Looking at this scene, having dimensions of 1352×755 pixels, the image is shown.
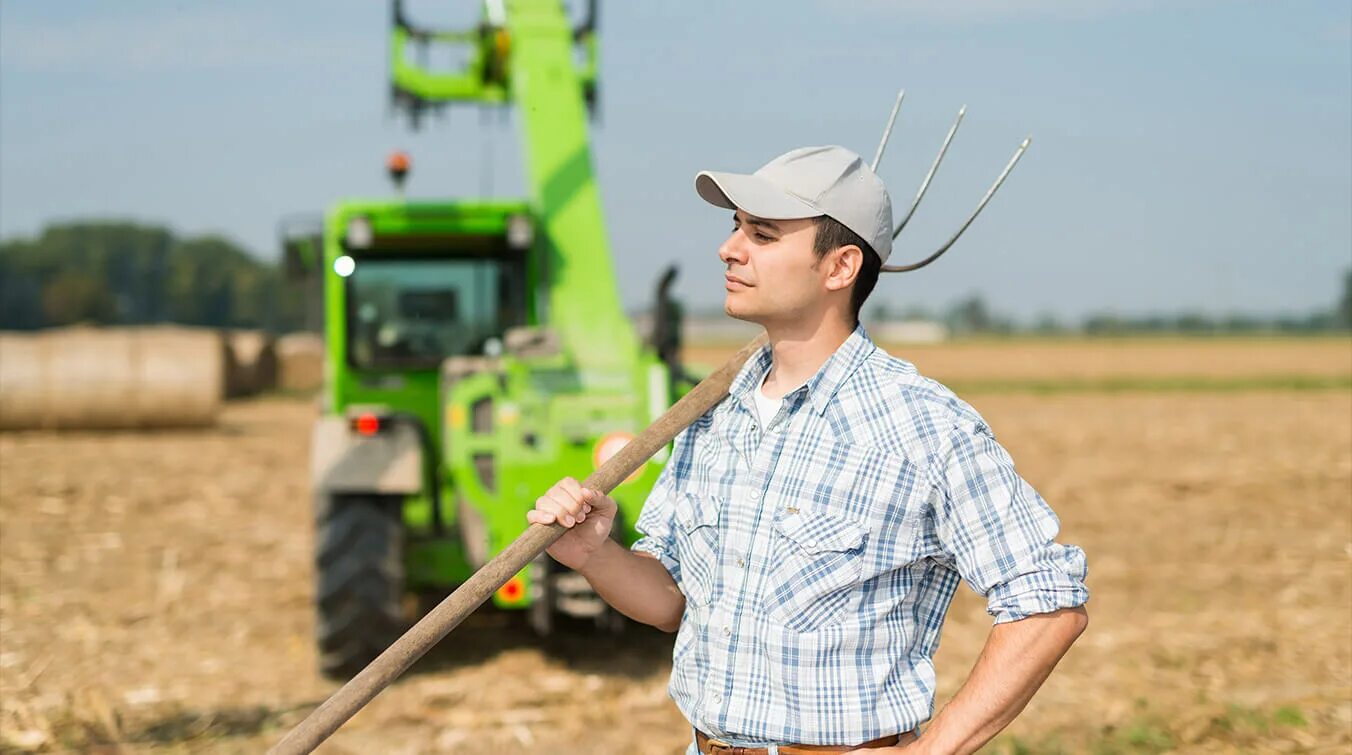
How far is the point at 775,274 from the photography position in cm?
228

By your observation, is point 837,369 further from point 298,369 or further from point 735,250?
point 298,369

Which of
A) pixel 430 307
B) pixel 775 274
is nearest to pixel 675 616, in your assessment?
pixel 775 274

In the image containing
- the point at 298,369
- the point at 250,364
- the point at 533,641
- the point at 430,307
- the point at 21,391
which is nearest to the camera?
the point at 533,641

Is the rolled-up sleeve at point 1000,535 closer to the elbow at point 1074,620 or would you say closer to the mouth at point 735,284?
the elbow at point 1074,620

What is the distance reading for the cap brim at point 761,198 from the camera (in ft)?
7.29

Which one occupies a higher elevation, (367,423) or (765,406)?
(765,406)

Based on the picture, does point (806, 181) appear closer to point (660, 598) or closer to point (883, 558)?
point (883, 558)

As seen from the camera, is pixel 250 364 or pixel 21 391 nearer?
pixel 21 391

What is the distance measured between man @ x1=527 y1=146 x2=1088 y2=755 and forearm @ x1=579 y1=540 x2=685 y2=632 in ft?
0.33

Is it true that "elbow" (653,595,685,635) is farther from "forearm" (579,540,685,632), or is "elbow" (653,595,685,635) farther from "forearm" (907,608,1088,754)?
"forearm" (907,608,1088,754)

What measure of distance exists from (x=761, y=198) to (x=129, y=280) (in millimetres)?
90480

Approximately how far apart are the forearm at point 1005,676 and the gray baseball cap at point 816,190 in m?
0.67

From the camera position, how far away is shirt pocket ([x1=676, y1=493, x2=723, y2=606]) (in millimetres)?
2344

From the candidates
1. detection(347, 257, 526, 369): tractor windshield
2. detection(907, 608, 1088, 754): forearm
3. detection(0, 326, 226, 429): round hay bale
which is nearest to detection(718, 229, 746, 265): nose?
detection(907, 608, 1088, 754): forearm
